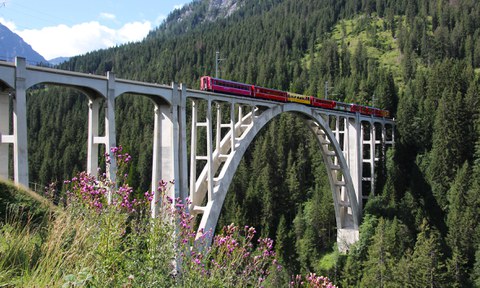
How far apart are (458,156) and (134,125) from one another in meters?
63.7

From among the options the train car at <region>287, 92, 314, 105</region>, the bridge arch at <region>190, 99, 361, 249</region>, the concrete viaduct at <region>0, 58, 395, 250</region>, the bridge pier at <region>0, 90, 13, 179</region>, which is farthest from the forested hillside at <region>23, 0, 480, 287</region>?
the bridge pier at <region>0, 90, 13, 179</region>

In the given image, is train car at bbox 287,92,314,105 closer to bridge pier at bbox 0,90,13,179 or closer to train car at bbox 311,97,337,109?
train car at bbox 311,97,337,109

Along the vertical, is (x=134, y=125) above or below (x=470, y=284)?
above

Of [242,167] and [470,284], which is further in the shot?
[242,167]

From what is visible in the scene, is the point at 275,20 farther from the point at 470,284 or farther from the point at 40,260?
the point at 40,260

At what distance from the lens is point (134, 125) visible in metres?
89.4

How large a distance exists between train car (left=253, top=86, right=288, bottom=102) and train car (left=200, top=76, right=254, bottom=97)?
782mm

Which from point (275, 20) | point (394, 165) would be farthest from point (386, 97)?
point (275, 20)

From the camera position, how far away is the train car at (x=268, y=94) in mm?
26070

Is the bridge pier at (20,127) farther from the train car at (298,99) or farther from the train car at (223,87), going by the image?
the train car at (298,99)

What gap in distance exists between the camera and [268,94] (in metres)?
27.6

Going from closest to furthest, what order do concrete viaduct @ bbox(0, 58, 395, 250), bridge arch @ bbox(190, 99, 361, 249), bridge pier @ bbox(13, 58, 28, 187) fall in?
1. bridge pier @ bbox(13, 58, 28, 187)
2. concrete viaduct @ bbox(0, 58, 395, 250)
3. bridge arch @ bbox(190, 99, 361, 249)

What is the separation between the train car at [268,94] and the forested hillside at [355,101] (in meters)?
17.5

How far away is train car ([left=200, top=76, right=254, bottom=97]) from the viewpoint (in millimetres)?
21422
